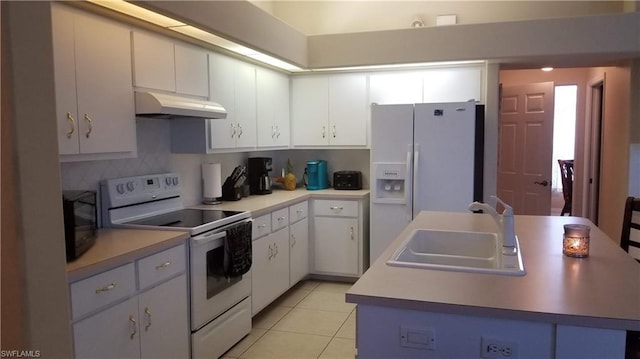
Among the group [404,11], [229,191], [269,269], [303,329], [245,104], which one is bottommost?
[303,329]

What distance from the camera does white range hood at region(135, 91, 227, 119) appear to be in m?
2.74

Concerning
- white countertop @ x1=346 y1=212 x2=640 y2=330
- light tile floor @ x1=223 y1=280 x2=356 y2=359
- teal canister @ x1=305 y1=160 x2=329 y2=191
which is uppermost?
teal canister @ x1=305 y1=160 x2=329 y2=191

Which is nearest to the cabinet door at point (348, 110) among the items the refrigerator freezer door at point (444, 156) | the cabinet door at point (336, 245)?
the refrigerator freezer door at point (444, 156)

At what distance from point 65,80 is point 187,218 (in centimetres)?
117

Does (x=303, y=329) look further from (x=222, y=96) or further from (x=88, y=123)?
(x=88, y=123)

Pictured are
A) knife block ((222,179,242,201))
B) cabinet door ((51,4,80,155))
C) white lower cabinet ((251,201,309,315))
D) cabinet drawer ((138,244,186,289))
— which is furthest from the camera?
knife block ((222,179,242,201))

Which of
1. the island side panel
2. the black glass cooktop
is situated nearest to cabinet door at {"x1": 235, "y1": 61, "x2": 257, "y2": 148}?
the black glass cooktop

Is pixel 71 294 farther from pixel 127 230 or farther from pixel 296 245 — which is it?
pixel 296 245

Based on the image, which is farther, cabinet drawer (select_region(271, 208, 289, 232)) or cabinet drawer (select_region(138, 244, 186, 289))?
cabinet drawer (select_region(271, 208, 289, 232))

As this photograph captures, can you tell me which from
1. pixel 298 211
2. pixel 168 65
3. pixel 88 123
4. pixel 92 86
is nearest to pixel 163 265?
pixel 88 123

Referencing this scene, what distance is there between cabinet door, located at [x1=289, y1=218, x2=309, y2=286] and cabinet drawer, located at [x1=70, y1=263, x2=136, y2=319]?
6.72 ft

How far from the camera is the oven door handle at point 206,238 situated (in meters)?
2.75

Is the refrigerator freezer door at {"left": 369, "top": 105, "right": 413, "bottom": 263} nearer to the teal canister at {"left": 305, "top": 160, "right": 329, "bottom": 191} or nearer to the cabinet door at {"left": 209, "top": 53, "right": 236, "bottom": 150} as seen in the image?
the teal canister at {"left": 305, "top": 160, "right": 329, "bottom": 191}

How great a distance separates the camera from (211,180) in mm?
3781
